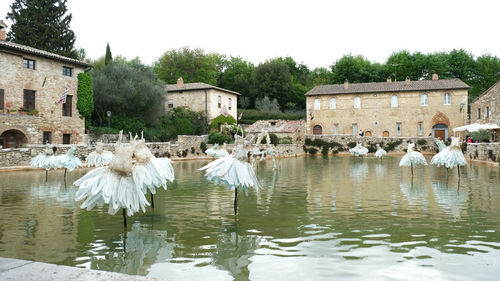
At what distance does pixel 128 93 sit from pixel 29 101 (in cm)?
841

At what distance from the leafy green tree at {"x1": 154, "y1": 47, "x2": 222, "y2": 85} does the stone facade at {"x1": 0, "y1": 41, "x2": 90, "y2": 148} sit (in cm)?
3345

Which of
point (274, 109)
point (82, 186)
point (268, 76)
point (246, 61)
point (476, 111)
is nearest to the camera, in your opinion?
point (82, 186)

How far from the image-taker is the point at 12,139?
27.8 meters

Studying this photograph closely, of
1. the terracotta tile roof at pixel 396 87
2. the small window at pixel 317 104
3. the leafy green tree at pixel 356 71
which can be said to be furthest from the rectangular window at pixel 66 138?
the leafy green tree at pixel 356 71

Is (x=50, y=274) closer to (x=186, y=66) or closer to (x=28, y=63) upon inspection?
(x=28, y=63)

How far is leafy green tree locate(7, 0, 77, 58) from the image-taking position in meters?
41.7

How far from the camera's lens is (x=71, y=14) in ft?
150

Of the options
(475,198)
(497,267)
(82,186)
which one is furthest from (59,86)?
(497,267)

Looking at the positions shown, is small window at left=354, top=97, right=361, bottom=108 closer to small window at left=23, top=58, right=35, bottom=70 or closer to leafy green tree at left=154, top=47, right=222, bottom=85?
leafy green tree at left=154, top=47, right=222, bottom=85

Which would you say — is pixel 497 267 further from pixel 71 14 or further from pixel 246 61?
pixel 246 61

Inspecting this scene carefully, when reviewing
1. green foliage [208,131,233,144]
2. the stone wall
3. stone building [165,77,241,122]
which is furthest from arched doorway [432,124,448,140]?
green foliage [208,131,233,144]

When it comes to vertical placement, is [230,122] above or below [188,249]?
above

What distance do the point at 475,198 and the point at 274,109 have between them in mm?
50066

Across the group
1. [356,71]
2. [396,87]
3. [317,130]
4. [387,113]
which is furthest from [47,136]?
[356,71]
